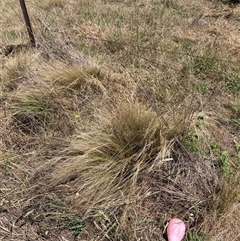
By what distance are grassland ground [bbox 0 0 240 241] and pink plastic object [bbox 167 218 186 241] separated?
2.2 inches

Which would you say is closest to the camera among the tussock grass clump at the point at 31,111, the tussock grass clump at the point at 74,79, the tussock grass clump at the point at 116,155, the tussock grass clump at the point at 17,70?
the tussock grass clump at the point at 116,155

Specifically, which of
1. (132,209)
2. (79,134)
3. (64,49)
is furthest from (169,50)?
(132,209)

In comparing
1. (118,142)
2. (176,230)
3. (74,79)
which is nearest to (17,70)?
(74,79)

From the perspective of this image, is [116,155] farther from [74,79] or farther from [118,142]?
[74,79]

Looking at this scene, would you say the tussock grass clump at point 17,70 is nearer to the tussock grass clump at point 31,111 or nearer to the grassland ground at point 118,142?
the grassland ground at point 118,142

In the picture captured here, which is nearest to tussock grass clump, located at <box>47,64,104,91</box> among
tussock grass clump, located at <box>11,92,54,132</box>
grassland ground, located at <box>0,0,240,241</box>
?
grassland ground, located at <box>0,0,240,241</box>

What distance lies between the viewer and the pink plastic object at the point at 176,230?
1.69 metres

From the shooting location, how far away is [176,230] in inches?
67.1

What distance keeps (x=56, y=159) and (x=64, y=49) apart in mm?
1620

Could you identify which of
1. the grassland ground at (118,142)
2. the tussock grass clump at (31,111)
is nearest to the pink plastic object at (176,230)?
the grassland ground at (118,142)

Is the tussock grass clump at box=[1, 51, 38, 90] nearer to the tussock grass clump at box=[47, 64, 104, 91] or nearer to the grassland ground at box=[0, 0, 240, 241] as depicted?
the grassland ground at box=[0, 0, 240, 241]

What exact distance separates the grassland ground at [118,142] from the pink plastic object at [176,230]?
0.19ft

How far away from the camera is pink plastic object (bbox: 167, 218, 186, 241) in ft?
5.53

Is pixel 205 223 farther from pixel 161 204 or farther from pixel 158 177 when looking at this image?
pixel 158 177
